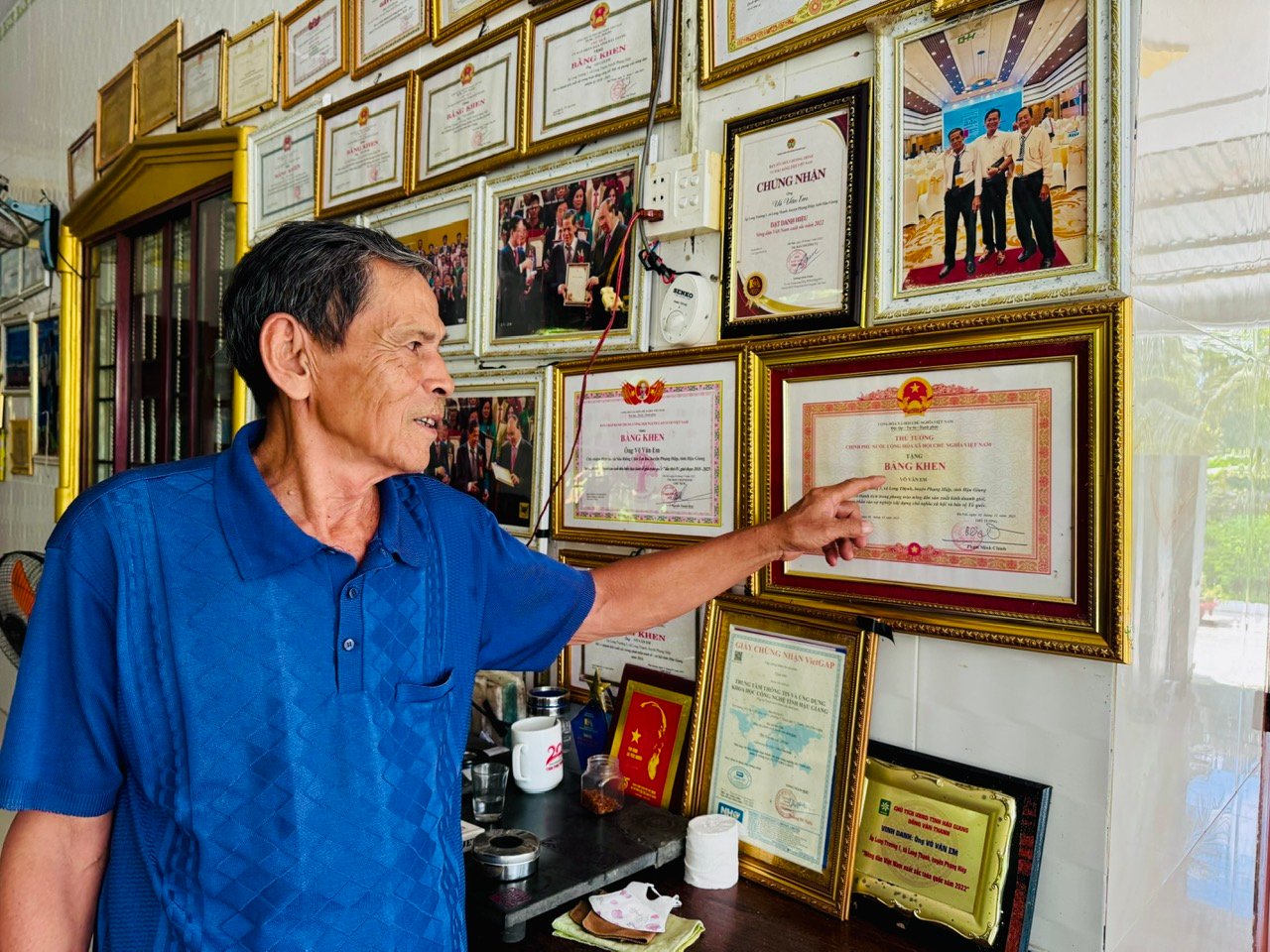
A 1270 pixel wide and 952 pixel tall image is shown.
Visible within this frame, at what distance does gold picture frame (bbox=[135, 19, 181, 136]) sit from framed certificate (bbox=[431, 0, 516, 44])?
1.52m

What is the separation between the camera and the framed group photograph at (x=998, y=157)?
111 cm

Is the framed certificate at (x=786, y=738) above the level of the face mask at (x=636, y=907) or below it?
above

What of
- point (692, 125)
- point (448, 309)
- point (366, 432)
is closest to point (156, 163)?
point (448, 309)

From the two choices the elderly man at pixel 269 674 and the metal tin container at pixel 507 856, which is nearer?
the elderly man at pixel 269 674

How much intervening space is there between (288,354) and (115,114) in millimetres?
3182

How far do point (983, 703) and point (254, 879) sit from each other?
0.92 metres

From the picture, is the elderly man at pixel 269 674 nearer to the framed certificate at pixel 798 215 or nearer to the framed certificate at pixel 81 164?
the framed certificate at pixel 798 215

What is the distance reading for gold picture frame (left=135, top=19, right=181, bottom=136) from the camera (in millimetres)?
3146

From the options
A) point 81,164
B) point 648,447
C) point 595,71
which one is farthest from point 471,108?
point 81,164

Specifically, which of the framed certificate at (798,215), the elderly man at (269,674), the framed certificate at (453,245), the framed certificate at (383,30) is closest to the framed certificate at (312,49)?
the framed certificate at (383,30)

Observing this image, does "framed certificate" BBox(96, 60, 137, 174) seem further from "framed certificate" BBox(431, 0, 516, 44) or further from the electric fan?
"framed certificate" BBox(431, 0, 516, 44)

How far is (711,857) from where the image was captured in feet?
4.37

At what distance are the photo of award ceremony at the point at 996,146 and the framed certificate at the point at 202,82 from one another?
240cm

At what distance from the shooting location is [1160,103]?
1.16m
